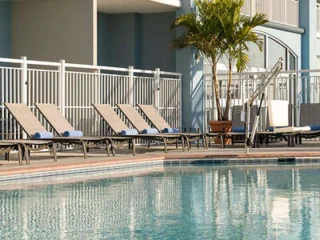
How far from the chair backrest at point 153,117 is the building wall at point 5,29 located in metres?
4.07

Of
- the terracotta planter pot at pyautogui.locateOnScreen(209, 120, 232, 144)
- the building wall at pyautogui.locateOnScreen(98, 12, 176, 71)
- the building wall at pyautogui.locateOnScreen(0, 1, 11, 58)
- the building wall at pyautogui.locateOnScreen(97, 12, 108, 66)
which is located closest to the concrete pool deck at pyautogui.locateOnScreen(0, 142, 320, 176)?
the terracotta planter pot at pyautogui.locateOnScreen(209, 120, 232, 144)

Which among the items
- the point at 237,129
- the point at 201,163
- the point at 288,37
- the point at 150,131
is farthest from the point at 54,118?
the point at 288,37

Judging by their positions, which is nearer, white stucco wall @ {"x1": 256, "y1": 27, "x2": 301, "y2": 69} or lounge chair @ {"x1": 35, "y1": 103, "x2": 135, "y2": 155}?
lounge chair @ {"x1": 35, "y1": 103, "x2": 135, "y2": 155}

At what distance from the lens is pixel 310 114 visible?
19766 mm

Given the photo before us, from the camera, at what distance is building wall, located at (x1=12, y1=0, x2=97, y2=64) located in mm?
19047

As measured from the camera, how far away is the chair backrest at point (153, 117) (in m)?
18.0

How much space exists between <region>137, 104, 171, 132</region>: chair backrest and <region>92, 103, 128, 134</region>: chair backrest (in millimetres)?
1223

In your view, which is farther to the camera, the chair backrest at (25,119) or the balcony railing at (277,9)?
the balcony railing at (277,9)

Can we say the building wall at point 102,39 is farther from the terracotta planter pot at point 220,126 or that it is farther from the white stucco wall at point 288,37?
the white stucco wall at point 288,37

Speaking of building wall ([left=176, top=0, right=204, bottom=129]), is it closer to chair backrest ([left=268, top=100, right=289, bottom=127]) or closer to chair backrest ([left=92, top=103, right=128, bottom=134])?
chair backrest ([left=268, top=100, right=289, bottom=127])

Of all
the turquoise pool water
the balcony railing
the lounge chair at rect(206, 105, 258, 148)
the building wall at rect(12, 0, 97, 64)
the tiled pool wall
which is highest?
the balcony railing

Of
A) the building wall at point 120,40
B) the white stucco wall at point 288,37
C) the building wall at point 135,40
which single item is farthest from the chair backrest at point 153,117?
the white stucco wall at point 288,37

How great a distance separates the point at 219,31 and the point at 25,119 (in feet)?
23.5

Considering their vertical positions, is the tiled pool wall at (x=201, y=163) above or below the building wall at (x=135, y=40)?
below
